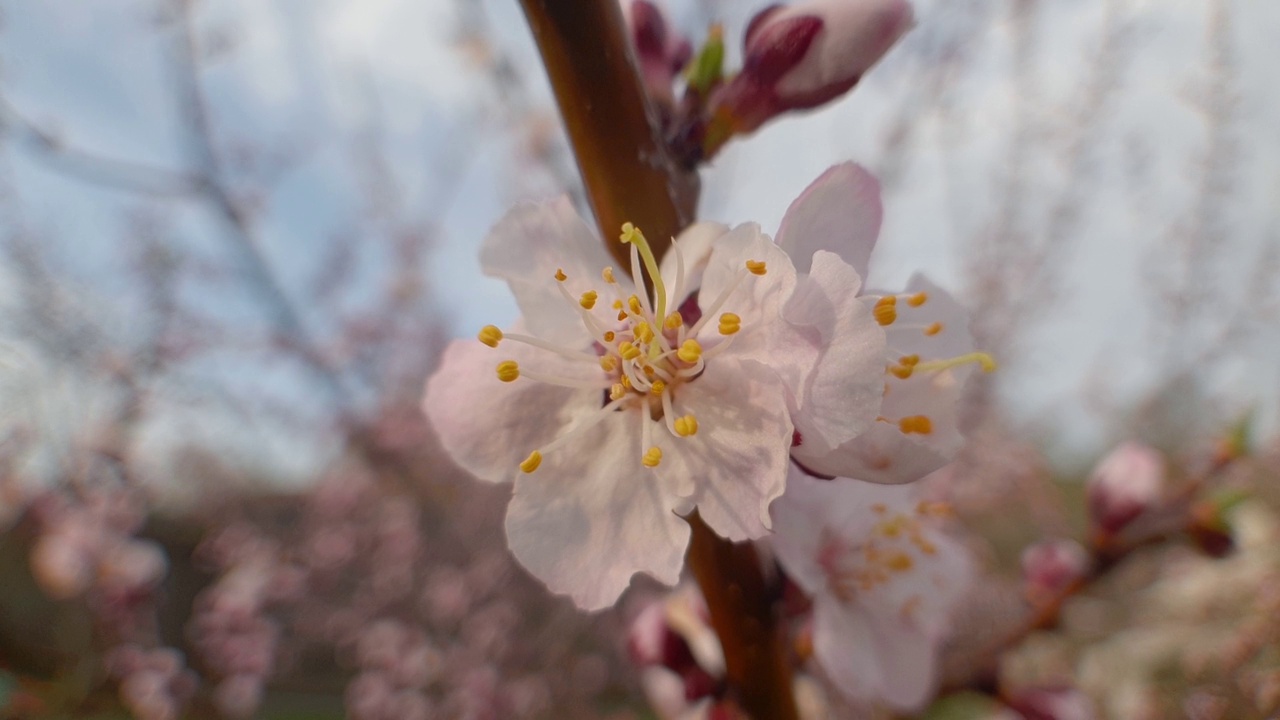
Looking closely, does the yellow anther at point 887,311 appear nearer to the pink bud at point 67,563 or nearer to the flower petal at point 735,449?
the flower petal at point 735,449

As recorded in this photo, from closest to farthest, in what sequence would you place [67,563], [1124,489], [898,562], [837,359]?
[837,359]
[898,562]
[1124,489]
[67,563]

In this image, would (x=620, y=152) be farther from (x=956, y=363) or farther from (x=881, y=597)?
(x=881, y=597)

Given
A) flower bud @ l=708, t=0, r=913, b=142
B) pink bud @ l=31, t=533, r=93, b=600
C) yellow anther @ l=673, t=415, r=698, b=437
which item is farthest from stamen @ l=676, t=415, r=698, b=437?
pink bud @ l=31, t=533, r=93, b=600

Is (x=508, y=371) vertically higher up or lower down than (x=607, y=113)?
lower down

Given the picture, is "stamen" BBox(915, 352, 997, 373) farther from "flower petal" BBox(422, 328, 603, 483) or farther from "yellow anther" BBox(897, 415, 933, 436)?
"flower petal" BBox(422, 328, 603, 483)

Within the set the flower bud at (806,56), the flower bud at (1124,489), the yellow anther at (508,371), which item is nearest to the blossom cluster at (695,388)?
the yellow anther at (508,371)

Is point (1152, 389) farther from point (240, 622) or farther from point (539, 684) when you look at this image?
point (240, 622)

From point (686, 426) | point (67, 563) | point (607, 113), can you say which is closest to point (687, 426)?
point (686, 426)
